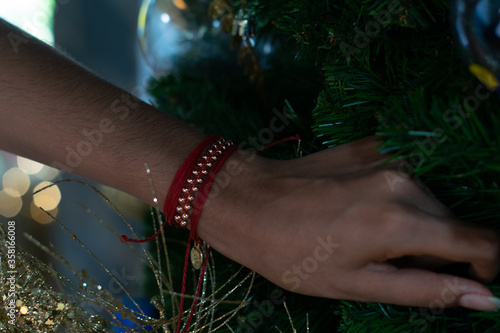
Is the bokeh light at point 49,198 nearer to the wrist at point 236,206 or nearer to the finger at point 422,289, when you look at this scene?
the wrist at point 236,206

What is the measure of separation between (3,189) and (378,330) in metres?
1.91

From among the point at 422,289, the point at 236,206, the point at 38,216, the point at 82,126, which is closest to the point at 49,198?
the point at 38,216

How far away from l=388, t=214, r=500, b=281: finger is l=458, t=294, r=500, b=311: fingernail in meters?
0.02

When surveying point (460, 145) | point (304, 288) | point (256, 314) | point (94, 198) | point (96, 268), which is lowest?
point (96, 268)

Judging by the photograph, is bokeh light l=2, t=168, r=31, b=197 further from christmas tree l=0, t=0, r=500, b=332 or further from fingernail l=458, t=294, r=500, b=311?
fingernail l=458, t=294, r=500, b=311

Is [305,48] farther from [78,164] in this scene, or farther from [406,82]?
[78,164]

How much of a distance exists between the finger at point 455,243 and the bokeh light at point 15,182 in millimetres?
1877

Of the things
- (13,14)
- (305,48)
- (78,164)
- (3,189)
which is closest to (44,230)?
(3,189)

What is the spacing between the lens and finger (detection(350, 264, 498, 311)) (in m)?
0.28

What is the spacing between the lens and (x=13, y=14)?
1707 mm

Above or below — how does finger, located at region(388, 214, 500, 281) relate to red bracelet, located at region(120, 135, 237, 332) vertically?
above

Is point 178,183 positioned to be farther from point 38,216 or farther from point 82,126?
point 38,216

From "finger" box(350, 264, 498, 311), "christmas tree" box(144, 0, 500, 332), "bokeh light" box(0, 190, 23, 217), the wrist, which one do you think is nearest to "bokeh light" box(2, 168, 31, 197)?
"bokeh light" box(0, 190, 23, 217)

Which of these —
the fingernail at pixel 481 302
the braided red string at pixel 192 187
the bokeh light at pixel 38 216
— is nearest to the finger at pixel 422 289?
the fingernail at pixel 481 302
